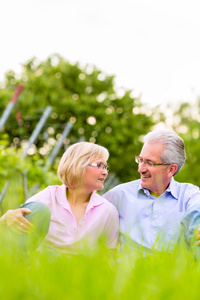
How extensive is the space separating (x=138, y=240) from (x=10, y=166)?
355cm

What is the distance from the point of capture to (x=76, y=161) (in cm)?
326

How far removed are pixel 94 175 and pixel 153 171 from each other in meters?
0.45

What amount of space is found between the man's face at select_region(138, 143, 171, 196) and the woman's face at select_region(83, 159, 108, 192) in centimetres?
30

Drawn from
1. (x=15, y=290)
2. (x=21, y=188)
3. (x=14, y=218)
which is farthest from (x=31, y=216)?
(x=21, y=188)

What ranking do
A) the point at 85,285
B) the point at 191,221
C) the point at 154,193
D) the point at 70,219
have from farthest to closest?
the point at 154,193
the point at 70,219
the point at 191,221
the point at 85,285

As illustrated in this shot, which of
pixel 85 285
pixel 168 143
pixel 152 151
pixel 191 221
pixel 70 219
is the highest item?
pixel 168 143

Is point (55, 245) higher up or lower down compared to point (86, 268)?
lower down

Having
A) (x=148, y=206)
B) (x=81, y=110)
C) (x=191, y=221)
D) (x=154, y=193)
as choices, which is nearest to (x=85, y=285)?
(x=191, y=221)

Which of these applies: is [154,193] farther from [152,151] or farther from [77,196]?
[77,196]

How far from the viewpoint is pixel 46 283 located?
0.73 metres

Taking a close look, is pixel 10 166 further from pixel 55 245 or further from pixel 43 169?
pixel 55 245

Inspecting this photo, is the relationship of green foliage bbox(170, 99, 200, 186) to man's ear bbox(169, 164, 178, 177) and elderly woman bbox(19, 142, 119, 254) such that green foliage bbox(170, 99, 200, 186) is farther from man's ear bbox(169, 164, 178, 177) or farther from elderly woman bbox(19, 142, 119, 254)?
elderly woman bbox(19, 142, 119, 254)

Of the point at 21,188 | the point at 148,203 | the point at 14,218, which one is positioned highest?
the point at 148,203

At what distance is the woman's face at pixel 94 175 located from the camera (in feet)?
10.6
